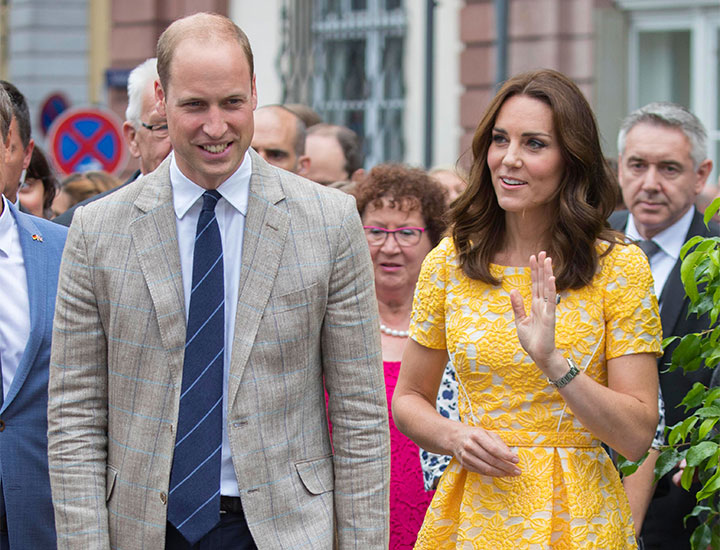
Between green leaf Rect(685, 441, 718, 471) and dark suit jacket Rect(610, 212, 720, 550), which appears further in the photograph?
dark suit jacket Rect(610, 212, 720, 550)

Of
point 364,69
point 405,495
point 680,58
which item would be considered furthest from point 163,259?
point 364,69

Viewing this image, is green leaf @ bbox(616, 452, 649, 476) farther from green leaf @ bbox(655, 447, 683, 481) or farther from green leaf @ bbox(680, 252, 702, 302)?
green leaf @ bbox(680, 252, 702, 302)

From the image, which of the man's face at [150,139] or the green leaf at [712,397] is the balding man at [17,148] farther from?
the green leaf at [712,397]

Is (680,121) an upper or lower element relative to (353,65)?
lower

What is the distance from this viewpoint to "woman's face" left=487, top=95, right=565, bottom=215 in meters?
3.48

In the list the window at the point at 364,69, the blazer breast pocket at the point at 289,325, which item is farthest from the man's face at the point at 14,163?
the window at the point at 364,69

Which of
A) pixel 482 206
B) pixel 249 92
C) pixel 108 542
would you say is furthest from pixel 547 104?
pixel 108 542

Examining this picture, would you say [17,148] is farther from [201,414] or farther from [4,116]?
[201,414]

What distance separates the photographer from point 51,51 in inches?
658

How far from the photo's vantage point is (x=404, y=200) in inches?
190

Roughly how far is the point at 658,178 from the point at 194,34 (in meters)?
2.71

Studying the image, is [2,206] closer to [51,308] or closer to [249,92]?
[51,308]

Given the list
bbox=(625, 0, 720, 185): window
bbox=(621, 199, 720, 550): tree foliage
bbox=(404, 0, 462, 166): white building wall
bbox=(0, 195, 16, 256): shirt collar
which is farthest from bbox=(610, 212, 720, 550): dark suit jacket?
bbox=(404, 0, 462, 166): white building wall

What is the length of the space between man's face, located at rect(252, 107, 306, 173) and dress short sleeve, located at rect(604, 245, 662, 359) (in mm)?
2836
